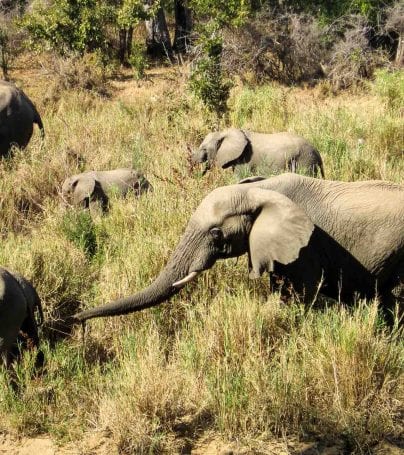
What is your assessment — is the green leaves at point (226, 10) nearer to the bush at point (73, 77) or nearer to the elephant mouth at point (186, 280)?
the bush at point (73, 77)

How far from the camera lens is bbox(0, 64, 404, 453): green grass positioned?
3529mm

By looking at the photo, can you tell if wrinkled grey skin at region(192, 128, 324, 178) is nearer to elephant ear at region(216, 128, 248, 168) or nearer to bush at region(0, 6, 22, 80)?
elephant ear at region(216, 128, 248, 168)

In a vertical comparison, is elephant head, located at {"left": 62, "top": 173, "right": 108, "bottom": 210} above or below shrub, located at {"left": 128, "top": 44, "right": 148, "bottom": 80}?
below

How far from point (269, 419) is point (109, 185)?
4.43 meters

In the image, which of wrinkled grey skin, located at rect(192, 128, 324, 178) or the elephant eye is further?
wrinkled grey skin, located at rect(192, 128, 324, 178)

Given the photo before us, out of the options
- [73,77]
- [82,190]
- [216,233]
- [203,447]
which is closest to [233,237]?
[216,233]

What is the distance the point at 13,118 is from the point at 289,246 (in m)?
5.48

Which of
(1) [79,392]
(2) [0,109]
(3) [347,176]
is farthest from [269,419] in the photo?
(2) [0,109]

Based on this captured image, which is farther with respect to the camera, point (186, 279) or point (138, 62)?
point (138, 62)

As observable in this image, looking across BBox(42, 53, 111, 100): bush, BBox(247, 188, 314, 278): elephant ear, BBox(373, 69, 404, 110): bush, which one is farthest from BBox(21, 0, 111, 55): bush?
BBox(247, 188, 314, 278): elephant ear

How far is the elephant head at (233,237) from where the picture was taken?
13.4 feet

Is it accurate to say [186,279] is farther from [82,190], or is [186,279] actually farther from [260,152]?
[260,152]

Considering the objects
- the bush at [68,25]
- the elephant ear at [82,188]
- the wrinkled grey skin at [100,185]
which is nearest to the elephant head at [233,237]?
the wrinkled grey skin at [100,185]

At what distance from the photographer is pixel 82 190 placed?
732cm
